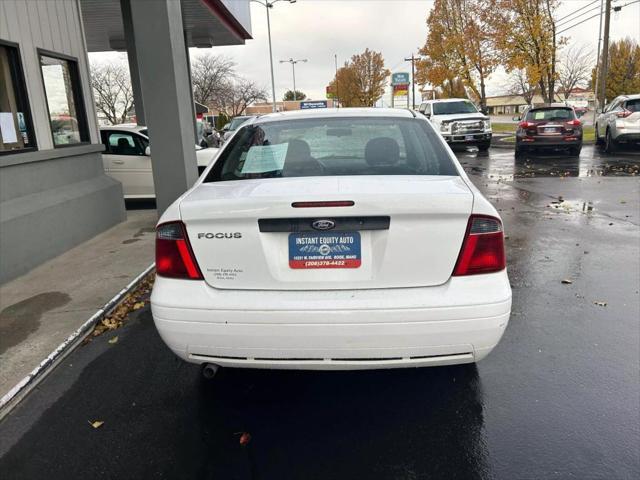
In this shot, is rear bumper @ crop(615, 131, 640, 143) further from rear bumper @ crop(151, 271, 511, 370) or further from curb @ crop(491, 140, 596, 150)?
rear bumper @ crop(151, 271, 511, 370)

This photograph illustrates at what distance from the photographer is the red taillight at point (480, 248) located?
2.57m

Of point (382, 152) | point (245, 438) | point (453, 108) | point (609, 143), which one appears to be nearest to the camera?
point (245, 438)

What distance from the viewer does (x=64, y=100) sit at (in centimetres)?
764

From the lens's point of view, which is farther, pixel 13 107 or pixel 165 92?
pixel 165 92

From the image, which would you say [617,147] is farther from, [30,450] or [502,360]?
[30,450]

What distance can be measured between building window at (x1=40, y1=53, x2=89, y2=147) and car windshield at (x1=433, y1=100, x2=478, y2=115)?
654 inches

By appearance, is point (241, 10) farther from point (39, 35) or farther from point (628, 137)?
point (628, 137)

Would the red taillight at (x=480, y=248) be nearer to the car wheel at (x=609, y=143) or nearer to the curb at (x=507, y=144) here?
the car wheel at (x=609, y=143)

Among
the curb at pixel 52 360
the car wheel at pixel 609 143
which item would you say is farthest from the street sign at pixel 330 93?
the curb at pixel 52 360

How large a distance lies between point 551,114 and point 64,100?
1536cm

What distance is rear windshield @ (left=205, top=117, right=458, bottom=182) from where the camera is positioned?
3188mm

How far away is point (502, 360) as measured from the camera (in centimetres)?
356

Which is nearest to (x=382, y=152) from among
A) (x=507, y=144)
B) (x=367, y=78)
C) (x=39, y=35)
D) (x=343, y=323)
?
(x=343, y=323)

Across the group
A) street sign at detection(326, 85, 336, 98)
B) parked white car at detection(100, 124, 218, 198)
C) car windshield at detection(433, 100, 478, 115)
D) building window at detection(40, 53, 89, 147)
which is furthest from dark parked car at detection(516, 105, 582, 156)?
street sign at detection(326, 85, 336, 98)
